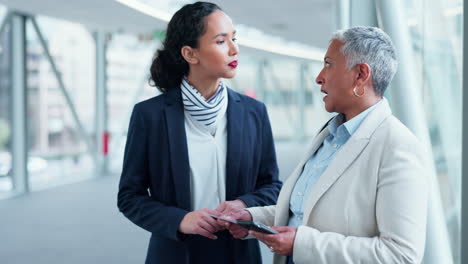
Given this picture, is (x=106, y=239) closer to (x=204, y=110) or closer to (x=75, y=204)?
(x=75, y=204)

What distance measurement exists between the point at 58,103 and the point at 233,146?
416 inches

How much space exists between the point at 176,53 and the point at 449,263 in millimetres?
2087

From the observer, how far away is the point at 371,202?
1.54 m

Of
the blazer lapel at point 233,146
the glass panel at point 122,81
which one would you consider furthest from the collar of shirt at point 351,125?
the glass panel at point 122,81

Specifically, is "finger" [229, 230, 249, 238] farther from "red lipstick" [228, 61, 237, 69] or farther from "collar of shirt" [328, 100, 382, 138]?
"red lipstick" [228, 61, 237, 69]

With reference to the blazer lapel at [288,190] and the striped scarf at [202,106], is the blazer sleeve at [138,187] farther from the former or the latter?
the blazer lapel at [288,190]

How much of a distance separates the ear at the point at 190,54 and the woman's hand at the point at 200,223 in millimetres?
660

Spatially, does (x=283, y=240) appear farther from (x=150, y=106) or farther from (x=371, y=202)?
(x=150, y=106)

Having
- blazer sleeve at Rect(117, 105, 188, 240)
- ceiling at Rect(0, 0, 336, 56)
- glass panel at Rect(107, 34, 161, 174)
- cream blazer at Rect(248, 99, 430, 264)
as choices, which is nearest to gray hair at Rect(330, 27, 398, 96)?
cream blazer at Rect(248, 99, 430, 264)

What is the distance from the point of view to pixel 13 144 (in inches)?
360

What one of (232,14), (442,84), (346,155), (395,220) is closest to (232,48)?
(346,155)

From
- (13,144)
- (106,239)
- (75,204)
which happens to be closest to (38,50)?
(13,144)

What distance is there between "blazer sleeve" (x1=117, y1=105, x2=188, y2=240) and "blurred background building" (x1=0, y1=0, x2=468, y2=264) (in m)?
1.14

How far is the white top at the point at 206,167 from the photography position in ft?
6.80
